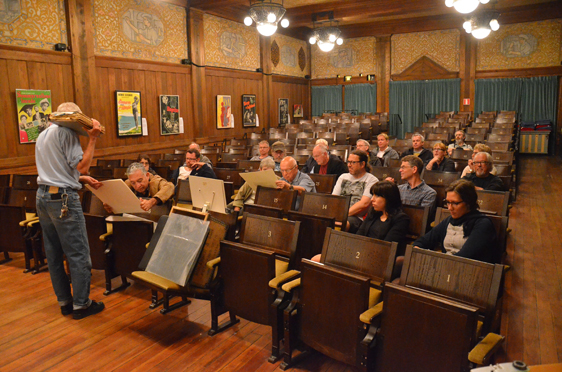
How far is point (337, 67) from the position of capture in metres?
15.9

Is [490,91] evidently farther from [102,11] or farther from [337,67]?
[102,11]

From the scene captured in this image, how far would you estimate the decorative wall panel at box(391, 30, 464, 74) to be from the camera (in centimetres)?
1412

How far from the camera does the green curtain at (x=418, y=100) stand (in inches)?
565

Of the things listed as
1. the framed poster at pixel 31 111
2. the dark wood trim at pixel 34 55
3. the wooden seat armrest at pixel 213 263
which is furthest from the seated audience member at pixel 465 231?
the dark wood trim at pixel 34 55

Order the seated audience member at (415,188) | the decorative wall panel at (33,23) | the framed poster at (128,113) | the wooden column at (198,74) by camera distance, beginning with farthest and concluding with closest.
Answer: the wooden column at (198,74)
the framed poster at (128,113)
the decorative wall panel at (33,23)
the seated audience member at (415,188)

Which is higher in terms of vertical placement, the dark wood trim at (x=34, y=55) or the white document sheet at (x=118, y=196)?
the dark wood trim at (x=34, y=55)

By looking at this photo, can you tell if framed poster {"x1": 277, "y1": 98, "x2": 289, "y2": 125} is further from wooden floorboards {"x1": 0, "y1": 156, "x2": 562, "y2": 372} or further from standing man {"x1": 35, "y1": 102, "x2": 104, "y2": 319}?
standing man {"x1": 35, "y1": 102, "x2": 104, "y2": 319}

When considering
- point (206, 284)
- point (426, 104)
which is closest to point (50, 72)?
point (206, 284)

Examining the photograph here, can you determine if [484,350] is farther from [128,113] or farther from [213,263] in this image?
[128,113]

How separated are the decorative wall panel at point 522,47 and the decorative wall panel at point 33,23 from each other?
12.2 meters

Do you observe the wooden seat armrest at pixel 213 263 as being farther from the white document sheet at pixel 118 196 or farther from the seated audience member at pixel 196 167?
the seated audience member at pixel 196 167

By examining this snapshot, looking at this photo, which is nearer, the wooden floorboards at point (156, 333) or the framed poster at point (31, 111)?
the wooden floorboards at point (156, 333)

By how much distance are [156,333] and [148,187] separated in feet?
4.89

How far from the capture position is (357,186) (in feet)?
13.6
